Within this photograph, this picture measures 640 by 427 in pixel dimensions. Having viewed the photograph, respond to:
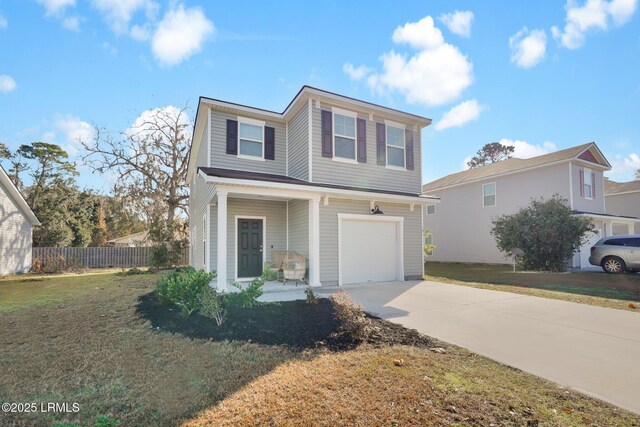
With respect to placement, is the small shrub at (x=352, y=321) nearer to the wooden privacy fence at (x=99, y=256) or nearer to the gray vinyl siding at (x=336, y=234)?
the gray vinyl siding at (x=336, y=234)

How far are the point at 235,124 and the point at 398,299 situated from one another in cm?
751

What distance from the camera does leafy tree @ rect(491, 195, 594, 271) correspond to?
13.6m

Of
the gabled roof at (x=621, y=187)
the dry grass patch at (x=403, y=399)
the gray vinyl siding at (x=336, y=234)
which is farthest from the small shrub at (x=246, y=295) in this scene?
the gabled roof at (x=621, y=187)

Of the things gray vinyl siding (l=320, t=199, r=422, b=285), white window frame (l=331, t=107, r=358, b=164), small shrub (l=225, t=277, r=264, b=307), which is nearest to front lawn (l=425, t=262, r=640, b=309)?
gray vinyl siding (l=320, t=199, r=422, b=285)

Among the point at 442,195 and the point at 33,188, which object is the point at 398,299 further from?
the point at 33,188

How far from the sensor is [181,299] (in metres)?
5.71

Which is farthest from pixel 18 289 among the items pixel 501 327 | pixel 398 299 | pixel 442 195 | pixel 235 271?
→ pixel 442 195

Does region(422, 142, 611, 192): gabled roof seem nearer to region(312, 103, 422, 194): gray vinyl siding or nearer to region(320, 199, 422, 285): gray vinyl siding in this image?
region(312, 103, 422, 194): gray vinyl siding

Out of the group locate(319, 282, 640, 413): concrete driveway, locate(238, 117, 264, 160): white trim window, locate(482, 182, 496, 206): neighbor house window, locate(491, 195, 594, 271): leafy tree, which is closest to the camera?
locate(319, 282, 640, 413): concrete driveway

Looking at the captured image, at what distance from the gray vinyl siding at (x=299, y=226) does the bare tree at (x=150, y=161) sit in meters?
14.0

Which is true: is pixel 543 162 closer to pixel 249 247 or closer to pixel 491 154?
pixel 249 247

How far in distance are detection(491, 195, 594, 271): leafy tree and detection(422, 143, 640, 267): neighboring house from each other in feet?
7.53

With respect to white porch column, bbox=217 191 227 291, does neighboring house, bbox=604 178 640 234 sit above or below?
above

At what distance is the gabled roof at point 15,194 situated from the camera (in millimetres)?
14863
